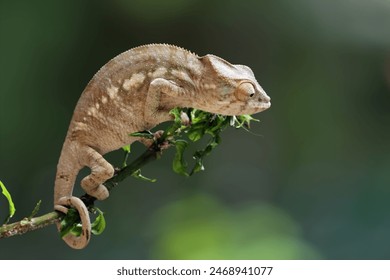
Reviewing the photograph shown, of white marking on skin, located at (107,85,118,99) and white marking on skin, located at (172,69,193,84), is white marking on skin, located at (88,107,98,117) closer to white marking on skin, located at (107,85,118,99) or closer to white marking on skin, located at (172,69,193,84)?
white marking on skin, located at (107,85,118,99)

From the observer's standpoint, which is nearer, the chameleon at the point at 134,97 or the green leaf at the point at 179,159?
the green leaf at the point at 179,159

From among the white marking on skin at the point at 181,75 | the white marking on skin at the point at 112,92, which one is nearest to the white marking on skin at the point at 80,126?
the white marking on skin at the point at 112,92

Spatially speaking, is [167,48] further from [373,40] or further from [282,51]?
[373,40]

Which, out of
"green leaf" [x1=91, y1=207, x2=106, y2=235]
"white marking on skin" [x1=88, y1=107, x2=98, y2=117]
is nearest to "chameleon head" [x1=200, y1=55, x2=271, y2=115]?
"white marking on skin" [x1=88, y1=107, x2=98, y2=117]

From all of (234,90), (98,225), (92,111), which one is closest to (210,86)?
(234,90)

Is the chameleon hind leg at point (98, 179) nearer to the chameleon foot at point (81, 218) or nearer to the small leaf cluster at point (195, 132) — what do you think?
the chameleon foot at point (81, 218)

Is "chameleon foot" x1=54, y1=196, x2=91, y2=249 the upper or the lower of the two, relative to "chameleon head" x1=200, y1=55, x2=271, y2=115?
lower

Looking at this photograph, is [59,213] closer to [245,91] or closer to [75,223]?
[75,223]
